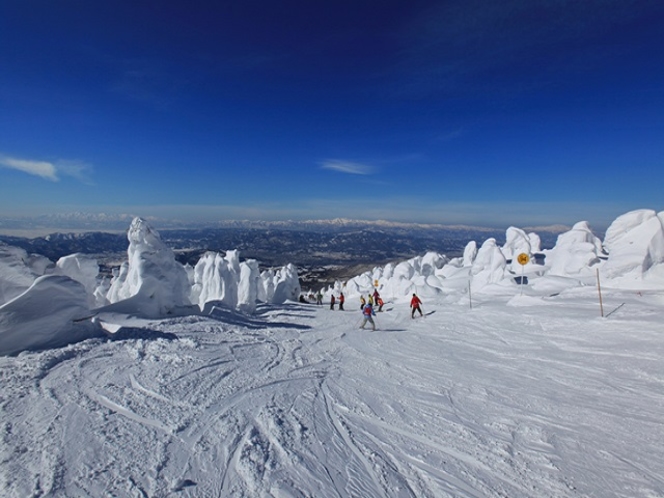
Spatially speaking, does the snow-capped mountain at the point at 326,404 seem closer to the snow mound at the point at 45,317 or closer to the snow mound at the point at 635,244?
the snow mound at the point at 45,317

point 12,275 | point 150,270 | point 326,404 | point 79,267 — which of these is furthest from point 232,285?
point 326,404

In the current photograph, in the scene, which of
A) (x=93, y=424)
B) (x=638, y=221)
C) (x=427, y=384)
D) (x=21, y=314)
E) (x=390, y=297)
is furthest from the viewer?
(x=390, y=297)

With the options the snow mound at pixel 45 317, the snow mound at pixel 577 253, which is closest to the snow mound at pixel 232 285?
the snow mound at pixel 45 317

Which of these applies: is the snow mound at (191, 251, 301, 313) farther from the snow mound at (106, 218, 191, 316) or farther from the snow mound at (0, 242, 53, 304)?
the snow mound at (0, 242, 53, 304)

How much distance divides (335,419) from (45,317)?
25.7 ft

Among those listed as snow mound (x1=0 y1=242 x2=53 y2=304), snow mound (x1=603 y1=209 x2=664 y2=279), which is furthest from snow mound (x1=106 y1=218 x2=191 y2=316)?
snow mound (x1=603 y1=209 x2=664 y2=279)

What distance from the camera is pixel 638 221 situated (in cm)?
1595

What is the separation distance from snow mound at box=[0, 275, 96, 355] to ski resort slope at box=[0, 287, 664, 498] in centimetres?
63

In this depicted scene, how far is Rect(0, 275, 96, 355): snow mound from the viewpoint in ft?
26.2

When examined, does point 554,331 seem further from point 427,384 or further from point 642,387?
point 427,384

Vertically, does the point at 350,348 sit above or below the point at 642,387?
below

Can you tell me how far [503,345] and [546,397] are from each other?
14.0 ft

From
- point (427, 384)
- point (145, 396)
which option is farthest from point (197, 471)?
point (427, 384)

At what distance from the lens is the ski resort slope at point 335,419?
396 cm
